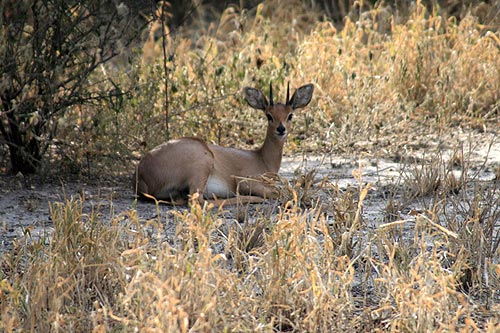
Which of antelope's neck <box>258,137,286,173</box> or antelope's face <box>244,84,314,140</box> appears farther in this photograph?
antelope's neck <box>258,137,286,173</box>

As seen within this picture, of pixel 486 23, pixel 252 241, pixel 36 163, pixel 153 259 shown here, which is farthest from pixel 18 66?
pixel 486 23

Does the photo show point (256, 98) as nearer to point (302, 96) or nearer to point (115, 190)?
point (302, 96)

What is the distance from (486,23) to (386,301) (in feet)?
22.2

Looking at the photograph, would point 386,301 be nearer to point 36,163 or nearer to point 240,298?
point 240,298

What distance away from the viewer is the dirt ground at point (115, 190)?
567 centimetres

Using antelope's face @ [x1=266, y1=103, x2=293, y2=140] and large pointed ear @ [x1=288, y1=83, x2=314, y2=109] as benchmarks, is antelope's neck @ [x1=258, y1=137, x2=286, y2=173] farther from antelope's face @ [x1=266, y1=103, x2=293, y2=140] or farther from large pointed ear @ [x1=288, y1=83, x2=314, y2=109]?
large pointed ear @ [x1=288, y1=83, x2=314, y2=109]

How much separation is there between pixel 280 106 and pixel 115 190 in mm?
1421

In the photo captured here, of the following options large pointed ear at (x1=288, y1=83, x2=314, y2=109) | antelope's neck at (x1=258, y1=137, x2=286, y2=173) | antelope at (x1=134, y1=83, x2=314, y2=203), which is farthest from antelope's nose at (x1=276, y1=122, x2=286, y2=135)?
large pointed ear at (x1=288, y1=83, x2=314, y2=109)

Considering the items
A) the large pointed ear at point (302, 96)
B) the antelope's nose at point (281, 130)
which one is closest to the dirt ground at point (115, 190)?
the antelope's nose at point (281, 130)

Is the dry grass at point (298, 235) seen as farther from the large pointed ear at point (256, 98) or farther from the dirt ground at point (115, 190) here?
the large pointed ear at point (256, 98)

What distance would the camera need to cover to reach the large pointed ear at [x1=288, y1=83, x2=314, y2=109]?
7195 millimetres

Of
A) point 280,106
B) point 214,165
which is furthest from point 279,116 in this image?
point 214,165

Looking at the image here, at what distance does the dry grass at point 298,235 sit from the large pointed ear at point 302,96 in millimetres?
746

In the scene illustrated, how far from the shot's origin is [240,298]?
373cm
